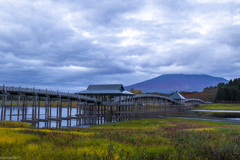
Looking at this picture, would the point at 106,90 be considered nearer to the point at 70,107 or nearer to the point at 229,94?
the point at 70,107

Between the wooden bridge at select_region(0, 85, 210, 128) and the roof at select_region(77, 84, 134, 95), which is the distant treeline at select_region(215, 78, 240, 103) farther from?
the roof at select_region(77, 84, 134, 95)

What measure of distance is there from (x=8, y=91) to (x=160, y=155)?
4085cm

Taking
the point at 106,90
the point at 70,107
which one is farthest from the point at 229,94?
the point at 70,107

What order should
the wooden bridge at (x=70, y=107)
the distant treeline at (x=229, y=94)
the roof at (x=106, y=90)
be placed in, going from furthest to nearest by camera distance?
→ the distant treeline at (x=229, y=94) < the roof at (x=106, y=90) < the wooden bridge at (x=70, y=107)

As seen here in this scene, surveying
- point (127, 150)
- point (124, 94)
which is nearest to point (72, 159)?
point (127, 150)

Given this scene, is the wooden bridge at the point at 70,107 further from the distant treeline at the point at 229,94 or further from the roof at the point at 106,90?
the distant treeline at the point at 229,94

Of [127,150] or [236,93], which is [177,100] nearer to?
[236,93]

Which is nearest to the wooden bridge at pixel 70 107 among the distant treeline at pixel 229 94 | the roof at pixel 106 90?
the roof at pixel 106 90

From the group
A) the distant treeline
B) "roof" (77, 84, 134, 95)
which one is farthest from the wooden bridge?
the distant treeline

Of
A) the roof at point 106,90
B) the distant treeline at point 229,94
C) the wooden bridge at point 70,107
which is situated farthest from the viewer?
the distant treeline at point 229,94

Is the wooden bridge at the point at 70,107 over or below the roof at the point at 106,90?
below

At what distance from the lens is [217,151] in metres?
9.72

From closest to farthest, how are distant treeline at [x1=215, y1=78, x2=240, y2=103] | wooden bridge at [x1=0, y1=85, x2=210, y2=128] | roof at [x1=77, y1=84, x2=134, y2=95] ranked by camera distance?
1. wooden bridge at [x1=0, y1=85, x2=210, y2=128]
2. roof at [x1=77, y1=84, x2=134, y2=95]
3. distant treeline at [x1=215, y1=78, x2=240, y2=103]

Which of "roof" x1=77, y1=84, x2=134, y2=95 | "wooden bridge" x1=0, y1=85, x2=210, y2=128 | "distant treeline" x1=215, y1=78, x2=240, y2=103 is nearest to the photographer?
"wooden bridge" x1=0, y1=85, x2=210, y2=128
